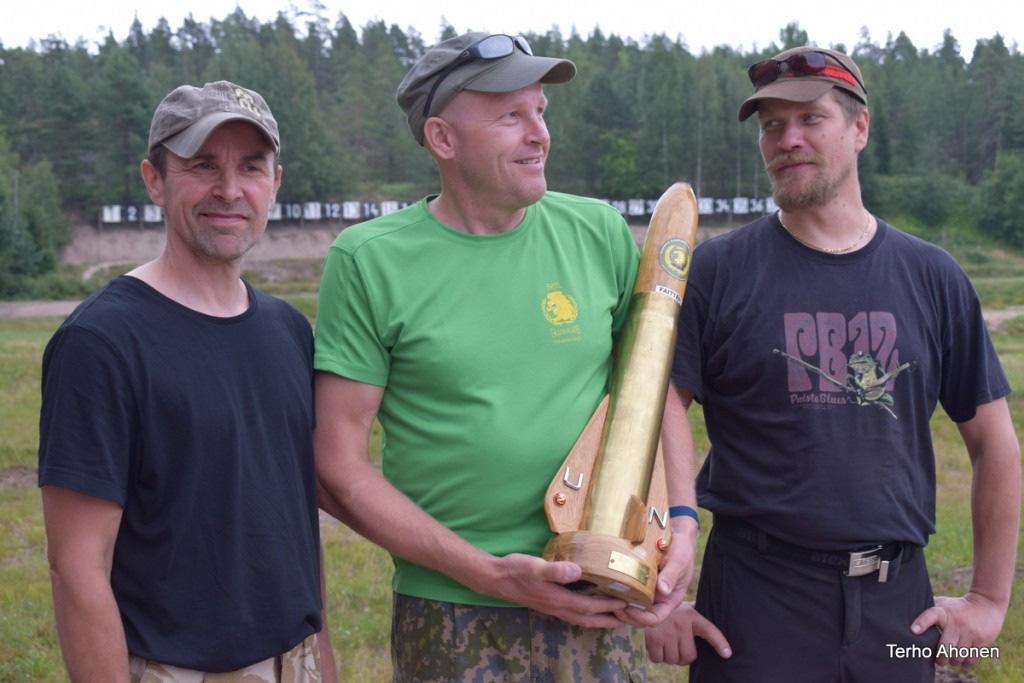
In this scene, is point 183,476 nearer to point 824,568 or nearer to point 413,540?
point 413,540

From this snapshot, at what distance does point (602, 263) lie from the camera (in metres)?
3.55

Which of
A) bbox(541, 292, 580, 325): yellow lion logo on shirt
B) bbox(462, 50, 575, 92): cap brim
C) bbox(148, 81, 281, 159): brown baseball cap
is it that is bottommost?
bbox(541, 292, 580, 325): yellow lion logo on shirt

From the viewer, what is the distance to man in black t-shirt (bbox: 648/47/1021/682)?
145 inches

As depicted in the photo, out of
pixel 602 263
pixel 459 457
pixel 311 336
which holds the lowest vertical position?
pixel 459 457

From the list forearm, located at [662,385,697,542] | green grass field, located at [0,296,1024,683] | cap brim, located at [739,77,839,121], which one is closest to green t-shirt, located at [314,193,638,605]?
forearm, located at [662,385,697,542]

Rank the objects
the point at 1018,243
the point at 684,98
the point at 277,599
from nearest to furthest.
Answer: the point at 277,599 → the point at 1018,243 → the point at 684,98

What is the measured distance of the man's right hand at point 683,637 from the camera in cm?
381

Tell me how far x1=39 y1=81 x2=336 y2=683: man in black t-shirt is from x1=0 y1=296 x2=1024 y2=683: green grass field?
3465mm

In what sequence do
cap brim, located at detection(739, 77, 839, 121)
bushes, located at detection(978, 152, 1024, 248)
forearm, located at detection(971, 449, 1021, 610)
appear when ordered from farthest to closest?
1. bushes, located at detection(978, 152, 1024, 248)
2. forearm, located at detection(971, 449, 1021, 610)
3. cap brim, located at detection(739, 77, 839, 121)

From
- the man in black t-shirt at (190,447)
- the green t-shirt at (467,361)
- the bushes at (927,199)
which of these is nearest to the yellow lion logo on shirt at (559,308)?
the green t-shirt at (467,361)

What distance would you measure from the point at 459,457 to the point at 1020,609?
5383 millimetres

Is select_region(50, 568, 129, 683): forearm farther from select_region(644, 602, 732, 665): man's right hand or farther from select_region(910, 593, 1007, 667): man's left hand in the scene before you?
select_region(910, 593, 1007, 667): man's left hand

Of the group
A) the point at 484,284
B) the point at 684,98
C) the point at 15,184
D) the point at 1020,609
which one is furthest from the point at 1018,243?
the point at 484,284

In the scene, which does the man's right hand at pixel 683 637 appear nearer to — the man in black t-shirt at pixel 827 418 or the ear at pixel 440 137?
the man in black t-shirt at pixel 827 418
